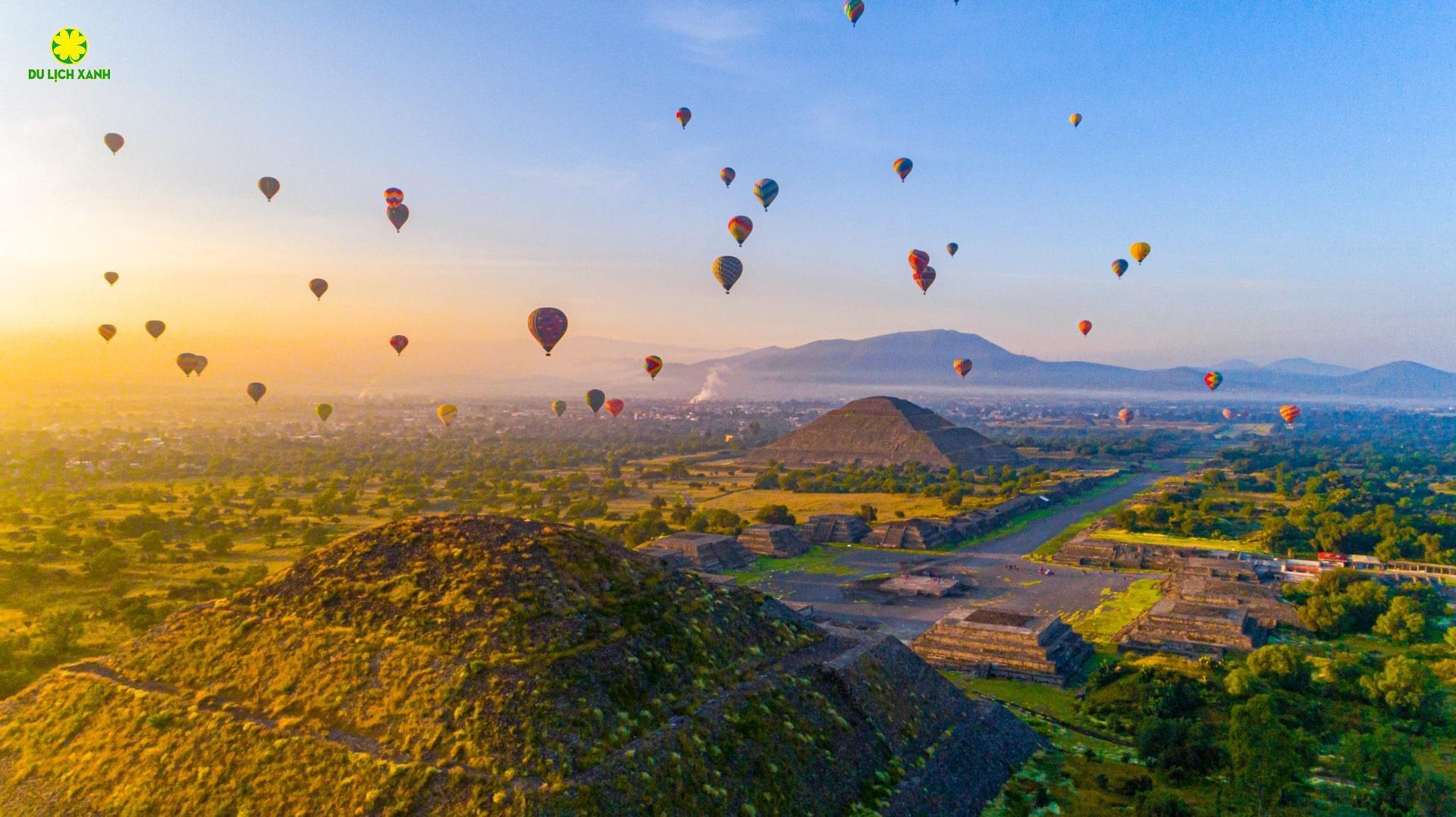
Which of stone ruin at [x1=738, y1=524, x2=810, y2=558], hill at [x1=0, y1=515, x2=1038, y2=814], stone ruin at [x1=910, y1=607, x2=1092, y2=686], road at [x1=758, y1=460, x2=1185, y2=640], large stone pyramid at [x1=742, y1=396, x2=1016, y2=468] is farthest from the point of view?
large stone pyramid at [x1=742, y1=396, x2=1016, y2=468]

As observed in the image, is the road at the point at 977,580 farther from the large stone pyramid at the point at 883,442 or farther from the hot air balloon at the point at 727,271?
the large stone pyramid at the point at 883,442

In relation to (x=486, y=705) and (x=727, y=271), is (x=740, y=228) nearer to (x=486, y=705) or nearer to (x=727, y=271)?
(x=727, y=271)

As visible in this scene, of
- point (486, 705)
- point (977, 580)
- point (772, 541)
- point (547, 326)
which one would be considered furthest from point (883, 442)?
point (486, 705)

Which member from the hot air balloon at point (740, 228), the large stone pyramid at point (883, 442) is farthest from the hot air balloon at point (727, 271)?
the large stone pyramid at point (883, 442)

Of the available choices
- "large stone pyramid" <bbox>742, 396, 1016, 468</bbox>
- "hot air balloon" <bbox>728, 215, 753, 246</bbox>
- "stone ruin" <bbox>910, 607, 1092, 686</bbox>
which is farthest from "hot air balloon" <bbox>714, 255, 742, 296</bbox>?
"large stone pyramid" <bbox>742, 396, 1016, 468</bbox>

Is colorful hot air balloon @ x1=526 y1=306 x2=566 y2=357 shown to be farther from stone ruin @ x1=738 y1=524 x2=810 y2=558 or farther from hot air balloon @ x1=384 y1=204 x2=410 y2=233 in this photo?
stone ruin @ x1=738 y1=524 x2=810 y2=558

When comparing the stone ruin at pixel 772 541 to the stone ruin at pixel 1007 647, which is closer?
the stone ruin at pixel 1007 647

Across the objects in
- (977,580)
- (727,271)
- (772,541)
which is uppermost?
(727,271)
